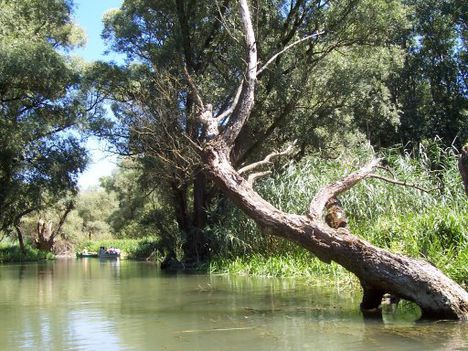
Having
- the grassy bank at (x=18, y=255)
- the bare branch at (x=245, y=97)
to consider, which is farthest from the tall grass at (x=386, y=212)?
the grassy bank at (x=18, y=255)

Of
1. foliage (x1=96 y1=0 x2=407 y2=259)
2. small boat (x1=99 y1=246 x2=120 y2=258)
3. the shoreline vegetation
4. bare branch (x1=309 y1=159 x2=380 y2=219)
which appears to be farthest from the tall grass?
small boat (x1=99 y1=246 x2=120 y2=258)

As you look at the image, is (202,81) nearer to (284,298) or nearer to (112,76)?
(112,76)

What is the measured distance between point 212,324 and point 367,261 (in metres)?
1.89

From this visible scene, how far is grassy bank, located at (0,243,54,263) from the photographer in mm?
31281

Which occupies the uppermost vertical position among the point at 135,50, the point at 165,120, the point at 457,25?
the point at 457,25

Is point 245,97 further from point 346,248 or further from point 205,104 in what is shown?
point 205,104

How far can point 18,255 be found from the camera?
106 feet

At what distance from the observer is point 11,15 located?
18.5 meters

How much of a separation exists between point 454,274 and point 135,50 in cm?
1639

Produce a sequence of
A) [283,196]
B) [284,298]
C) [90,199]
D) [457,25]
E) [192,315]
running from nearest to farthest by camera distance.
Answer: [192,315] < [284,298] < [283,196] < [457,25] < [90,199]

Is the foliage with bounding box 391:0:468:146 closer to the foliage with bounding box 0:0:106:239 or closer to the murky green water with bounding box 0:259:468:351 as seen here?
the foliage with bounding box 0:0:106:239

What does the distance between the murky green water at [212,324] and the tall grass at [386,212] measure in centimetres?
144

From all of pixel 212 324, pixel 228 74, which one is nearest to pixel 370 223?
pixel 212 324

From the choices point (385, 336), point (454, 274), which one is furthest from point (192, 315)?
point (454, 274)
